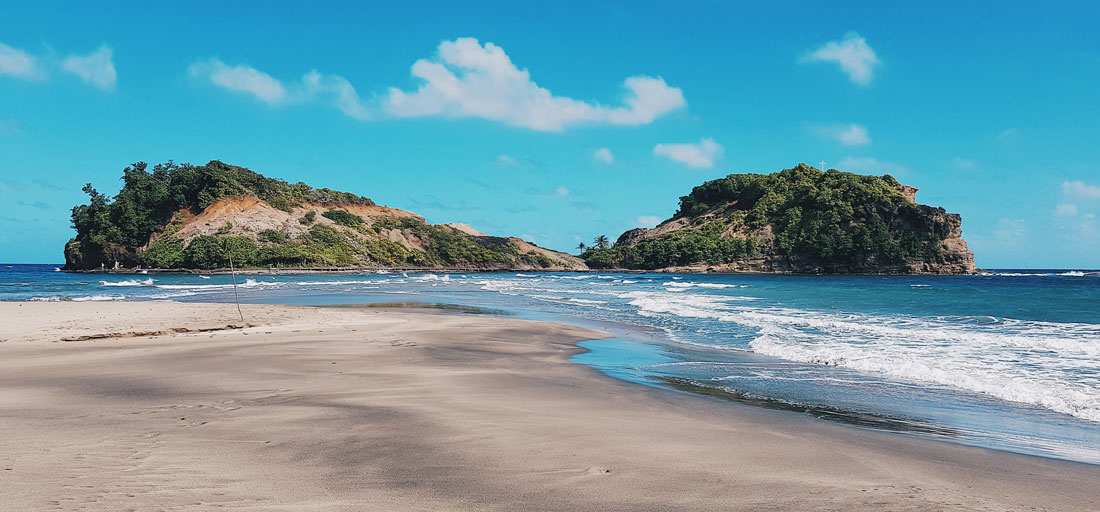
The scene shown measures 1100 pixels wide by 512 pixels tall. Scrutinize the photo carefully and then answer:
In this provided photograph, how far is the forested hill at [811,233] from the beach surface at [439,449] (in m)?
122

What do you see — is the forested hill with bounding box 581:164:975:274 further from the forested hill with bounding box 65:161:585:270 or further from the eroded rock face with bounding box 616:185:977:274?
the forested hill with bounding box 65:161:585:270

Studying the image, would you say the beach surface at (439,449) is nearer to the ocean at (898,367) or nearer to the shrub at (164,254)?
the ocean at (898,367)

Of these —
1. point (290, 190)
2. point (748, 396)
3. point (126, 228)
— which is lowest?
point (748, 396)

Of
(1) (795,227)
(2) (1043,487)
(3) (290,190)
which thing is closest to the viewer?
(2) (1043,487)

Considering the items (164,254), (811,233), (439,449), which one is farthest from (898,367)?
(811,233)

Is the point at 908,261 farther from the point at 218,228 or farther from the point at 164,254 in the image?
the point at 164,254

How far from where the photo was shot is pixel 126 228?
4441 inches

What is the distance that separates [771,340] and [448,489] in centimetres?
1303

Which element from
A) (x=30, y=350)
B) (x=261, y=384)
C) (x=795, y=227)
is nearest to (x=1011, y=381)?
(x=261, y=384)

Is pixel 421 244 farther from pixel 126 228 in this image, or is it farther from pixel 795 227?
pixel 795 227

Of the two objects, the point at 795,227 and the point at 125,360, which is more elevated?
the point at 795,227

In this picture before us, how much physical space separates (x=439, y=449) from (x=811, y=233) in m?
129

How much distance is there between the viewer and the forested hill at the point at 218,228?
106 meters

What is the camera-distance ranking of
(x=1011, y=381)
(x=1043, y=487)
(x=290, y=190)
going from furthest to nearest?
(x=290, y=190) < (x=1011, y=381) < (x=1043, y=487)
